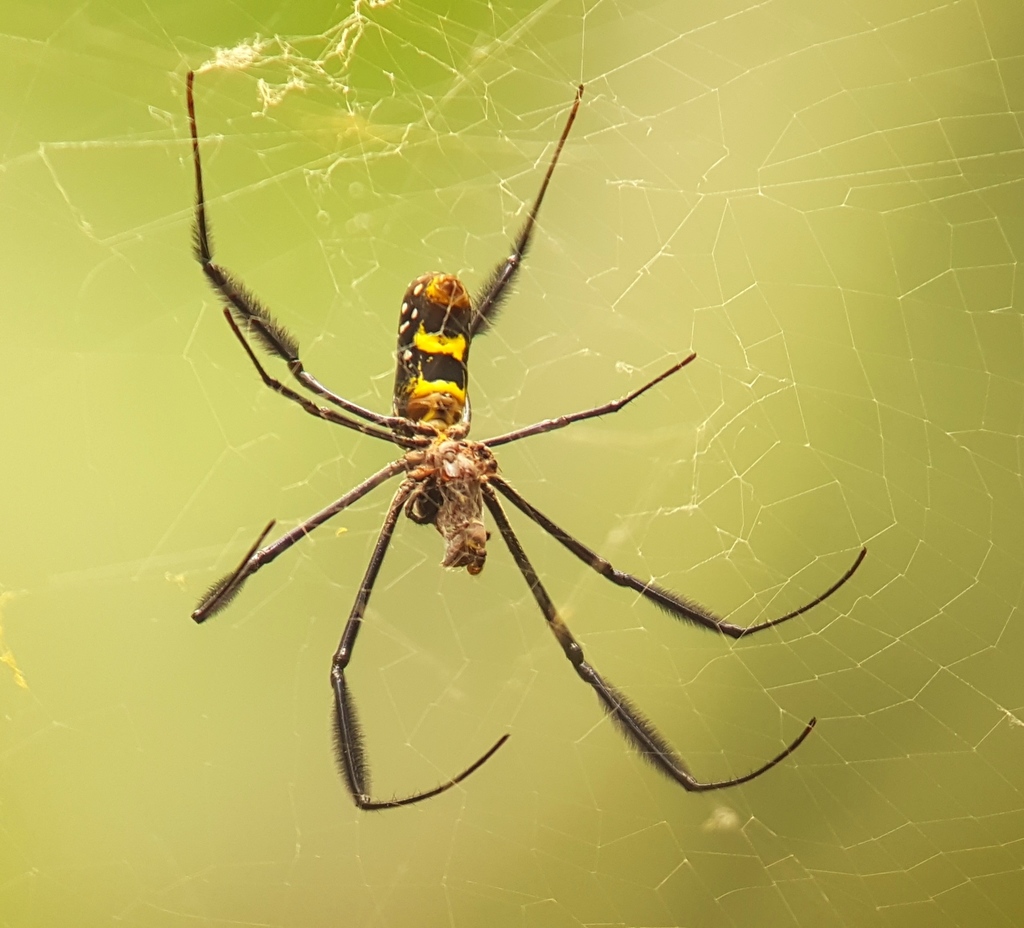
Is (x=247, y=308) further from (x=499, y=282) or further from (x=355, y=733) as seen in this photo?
(x=355, y=733)

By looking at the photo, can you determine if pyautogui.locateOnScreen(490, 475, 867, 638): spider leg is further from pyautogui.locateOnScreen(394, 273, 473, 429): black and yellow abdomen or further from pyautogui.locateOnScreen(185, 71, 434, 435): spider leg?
pyautogui.locateOnScreen(185, 71, 434, 435): spider leg

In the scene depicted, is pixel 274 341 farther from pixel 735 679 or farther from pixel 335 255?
pixel 735 679

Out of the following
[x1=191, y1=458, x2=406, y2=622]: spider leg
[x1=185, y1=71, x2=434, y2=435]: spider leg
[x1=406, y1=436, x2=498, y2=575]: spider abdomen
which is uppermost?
[x1=185, y1=71, x2=434, y2=435]: spider leg

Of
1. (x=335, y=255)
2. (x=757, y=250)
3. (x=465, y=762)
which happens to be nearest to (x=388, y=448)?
(x=335, y=255)

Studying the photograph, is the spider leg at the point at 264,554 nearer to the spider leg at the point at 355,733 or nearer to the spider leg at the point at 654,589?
the spider leg at the point at 355,733

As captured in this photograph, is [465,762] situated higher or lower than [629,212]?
lower

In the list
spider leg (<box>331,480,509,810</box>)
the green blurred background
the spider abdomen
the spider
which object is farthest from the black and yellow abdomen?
the green blurred background
